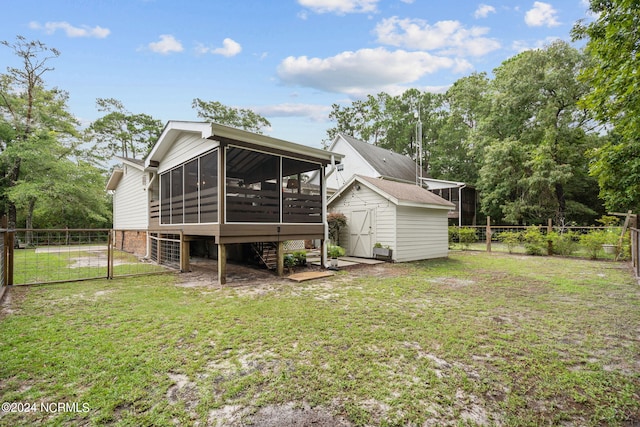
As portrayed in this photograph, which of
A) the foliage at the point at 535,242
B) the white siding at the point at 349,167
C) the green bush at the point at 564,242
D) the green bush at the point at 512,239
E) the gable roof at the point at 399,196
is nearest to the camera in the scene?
the gable roof at the point at 399,196

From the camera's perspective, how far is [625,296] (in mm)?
5605

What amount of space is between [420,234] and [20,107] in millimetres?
22782

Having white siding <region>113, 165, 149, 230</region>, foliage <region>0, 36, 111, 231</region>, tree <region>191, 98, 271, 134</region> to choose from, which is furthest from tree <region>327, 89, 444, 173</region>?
foliage <region>0, 36, 111, 231</region>

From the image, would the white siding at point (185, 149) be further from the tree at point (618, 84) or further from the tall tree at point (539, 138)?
the tall tree at point (539, 138)

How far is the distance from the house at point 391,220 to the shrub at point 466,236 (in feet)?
12.8

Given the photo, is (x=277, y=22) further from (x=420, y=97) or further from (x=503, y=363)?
(x=420, y=97)

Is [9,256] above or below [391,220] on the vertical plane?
below

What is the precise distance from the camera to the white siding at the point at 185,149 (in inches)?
287

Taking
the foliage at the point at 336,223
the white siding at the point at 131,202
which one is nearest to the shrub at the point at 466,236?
the foliage at the point at 336,223

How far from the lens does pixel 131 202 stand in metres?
13.6

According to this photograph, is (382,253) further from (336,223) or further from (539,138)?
(539,138)

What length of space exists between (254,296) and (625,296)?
278 inches

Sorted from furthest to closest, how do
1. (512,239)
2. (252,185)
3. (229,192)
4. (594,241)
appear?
(512,239)
(594,241)
(252,185)
(229,192)

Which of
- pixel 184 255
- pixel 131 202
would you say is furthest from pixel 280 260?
pixel 131 202
